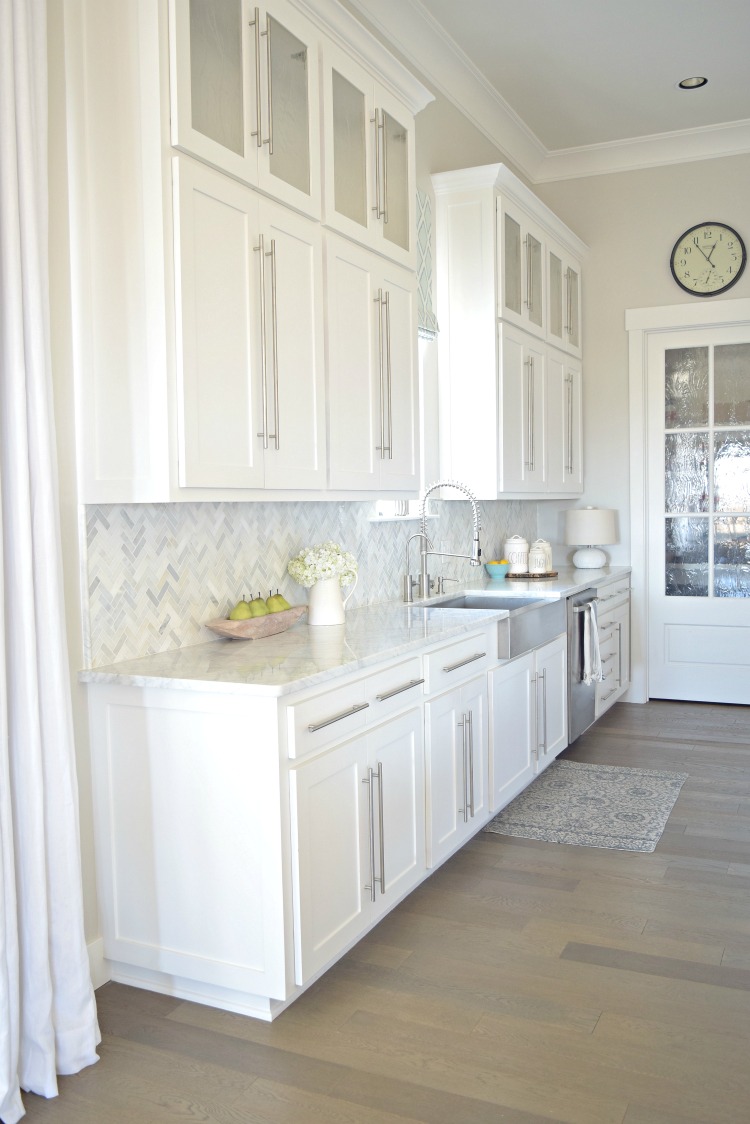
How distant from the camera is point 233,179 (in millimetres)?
2582

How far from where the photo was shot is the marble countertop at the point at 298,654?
2.38m

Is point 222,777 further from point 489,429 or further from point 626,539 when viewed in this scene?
point 626,539

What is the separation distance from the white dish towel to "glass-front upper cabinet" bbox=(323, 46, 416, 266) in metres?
2.05

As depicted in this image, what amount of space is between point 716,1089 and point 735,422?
448 cm

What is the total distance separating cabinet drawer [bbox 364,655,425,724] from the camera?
2.76m

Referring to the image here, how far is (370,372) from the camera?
3361 millimetres

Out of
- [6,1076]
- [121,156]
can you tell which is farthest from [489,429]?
[6,1076]

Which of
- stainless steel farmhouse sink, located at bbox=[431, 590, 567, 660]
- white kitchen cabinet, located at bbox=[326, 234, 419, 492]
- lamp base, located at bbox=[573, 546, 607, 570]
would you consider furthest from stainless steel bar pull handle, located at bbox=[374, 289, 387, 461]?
lamp base, located at bbox=[573, 546, 607, 570]

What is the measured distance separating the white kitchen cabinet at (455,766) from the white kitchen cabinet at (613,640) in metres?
1.82

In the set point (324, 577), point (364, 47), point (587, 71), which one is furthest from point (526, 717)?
point (587, 71)

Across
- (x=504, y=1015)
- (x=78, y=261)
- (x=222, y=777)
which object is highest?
(x=78, y=261)

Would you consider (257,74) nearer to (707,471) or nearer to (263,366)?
(263,366)

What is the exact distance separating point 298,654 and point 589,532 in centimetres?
351

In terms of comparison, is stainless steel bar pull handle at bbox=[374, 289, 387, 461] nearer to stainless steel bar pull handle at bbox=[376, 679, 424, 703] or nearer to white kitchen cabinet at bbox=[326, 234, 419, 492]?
white kitchen cabinet at bbox=[326, 234, 419, 492]
